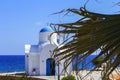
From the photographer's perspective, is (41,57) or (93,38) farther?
(41,57)

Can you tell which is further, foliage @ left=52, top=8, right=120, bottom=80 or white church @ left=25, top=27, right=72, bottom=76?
white church @ left=25, top=27, right=72, bottom=76

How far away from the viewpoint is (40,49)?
38.7 m

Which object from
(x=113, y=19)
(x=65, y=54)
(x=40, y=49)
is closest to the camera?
(x=113, y=19)

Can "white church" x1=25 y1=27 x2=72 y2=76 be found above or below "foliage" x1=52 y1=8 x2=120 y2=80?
below

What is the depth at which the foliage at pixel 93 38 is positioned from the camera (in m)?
2.22

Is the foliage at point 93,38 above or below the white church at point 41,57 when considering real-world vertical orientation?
above

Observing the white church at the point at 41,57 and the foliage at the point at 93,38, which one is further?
the white church at the point at 41,57

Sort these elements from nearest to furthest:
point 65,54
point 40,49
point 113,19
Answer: point 113,19 → point 65,54 → point 40,49

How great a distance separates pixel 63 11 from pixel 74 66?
0.33 meters

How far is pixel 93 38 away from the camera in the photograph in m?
2.26

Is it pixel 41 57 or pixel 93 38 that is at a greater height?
pixel 93 38

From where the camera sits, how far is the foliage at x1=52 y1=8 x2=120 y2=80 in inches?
87.4

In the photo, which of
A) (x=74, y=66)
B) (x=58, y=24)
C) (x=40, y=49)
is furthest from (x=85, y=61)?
(x=40, y=49)

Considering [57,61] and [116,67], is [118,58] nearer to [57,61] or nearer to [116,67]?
[116,67]
